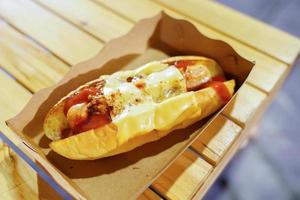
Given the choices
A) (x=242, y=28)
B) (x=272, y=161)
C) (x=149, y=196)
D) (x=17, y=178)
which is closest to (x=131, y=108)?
(x=149, y=196)

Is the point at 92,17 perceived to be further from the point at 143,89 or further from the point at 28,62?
the point at 143,89

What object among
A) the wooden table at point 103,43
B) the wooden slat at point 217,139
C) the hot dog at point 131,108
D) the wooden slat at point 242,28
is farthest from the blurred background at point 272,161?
the hot dog at point 131,108

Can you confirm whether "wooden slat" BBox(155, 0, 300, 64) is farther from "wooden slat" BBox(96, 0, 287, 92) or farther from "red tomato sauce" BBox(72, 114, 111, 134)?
"red tomato sauce" BBox(72, 114, 111, 134)

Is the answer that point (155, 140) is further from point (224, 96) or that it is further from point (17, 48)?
point (17, 48)

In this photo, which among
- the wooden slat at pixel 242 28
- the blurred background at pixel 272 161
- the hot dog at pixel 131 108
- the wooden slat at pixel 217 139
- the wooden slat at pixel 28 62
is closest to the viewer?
the hot dog at pixel 131 108

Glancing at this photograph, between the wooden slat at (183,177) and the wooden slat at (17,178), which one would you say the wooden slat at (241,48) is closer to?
the wooden slat at (183,177)

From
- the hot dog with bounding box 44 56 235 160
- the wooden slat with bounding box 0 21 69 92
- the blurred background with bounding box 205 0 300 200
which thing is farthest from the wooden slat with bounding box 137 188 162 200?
the blurred background with bounding box 205 0 300 200

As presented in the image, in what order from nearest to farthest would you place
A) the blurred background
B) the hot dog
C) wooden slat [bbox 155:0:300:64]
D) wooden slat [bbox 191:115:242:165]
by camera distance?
1. the hot dog
2. wooden slat [bbox 191:115:242:165]
3. wooden slat [bbox 155:0:300:64]
4. the blurred background
